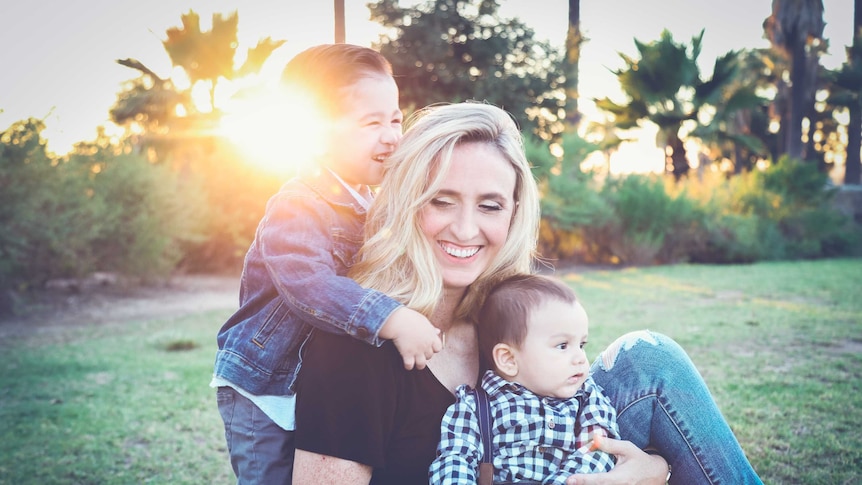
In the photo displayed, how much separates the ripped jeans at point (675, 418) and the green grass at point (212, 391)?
68.1 inches

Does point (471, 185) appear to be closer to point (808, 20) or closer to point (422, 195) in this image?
point (422, 195)

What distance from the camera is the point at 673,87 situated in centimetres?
1916

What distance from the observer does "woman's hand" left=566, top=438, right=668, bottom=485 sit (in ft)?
5.85

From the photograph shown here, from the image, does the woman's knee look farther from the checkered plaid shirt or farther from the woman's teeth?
the woman's teeth

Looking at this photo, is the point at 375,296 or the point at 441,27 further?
the point at 441,27

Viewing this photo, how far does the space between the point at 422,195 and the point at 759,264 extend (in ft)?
46.7

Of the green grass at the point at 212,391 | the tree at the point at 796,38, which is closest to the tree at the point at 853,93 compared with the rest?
the tree at the point at 796,38

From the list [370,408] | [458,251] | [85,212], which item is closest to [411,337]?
[370,408]

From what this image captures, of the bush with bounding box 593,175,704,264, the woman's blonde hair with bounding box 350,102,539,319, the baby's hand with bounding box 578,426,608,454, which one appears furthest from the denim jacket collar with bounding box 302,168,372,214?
the bush with bounding box 593,175,704,264

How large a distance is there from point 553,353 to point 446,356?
34 centimetres

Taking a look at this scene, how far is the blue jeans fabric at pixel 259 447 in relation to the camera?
2000 millimetres

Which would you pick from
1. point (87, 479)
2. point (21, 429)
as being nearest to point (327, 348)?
point (87, 479)

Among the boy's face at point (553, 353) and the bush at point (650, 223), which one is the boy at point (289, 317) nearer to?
the boy's face at point (553, 353)

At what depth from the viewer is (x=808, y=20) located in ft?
71.3
